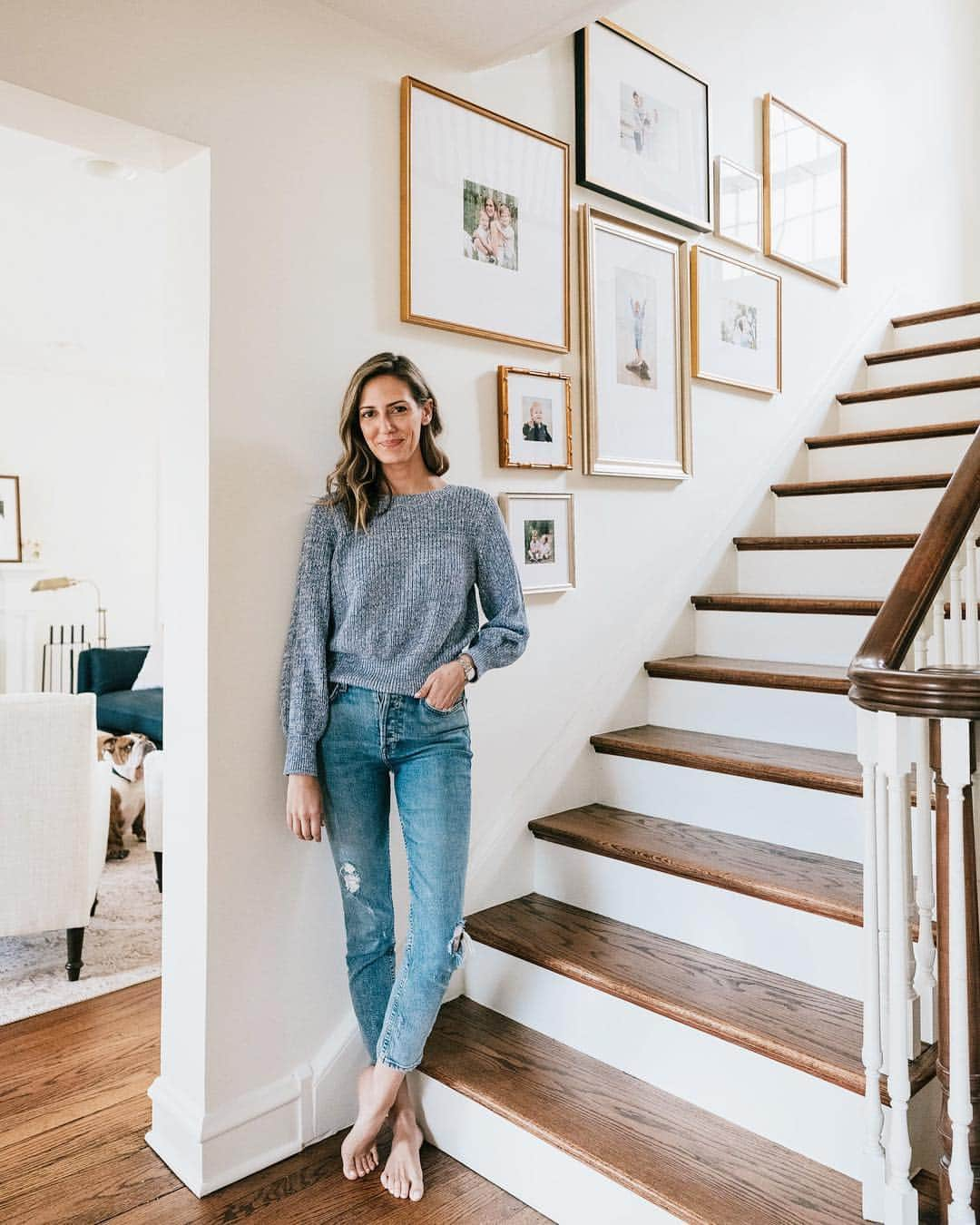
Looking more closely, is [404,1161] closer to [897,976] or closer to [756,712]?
[897,976]

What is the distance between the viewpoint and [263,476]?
1.92 m

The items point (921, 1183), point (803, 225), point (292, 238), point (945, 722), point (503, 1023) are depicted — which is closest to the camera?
point (945, 722)

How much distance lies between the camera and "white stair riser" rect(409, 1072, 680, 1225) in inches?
64.8

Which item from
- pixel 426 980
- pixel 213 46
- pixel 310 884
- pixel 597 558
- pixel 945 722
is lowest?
pixel 426 980

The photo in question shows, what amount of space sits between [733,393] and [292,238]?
166 centimetres

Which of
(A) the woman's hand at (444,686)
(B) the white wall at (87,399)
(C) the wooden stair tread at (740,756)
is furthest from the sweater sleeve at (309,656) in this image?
(B) the white wall at (87,399)

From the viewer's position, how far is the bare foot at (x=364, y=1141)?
1904 mm

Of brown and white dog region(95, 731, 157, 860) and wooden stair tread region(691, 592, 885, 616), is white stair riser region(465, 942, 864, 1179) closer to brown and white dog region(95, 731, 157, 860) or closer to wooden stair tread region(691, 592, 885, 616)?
wooden stair tread region(691, 592, 885, 616)

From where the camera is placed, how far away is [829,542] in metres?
2.94

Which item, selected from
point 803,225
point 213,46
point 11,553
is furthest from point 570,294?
point 11,553

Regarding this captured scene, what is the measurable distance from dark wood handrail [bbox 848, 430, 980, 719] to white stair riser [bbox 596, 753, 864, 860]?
76cm

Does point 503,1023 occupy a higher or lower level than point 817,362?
lower

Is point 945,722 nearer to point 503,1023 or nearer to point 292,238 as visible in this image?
point 503,1023

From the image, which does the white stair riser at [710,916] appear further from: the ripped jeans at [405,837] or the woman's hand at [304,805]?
the woman's hand at [304,805]
